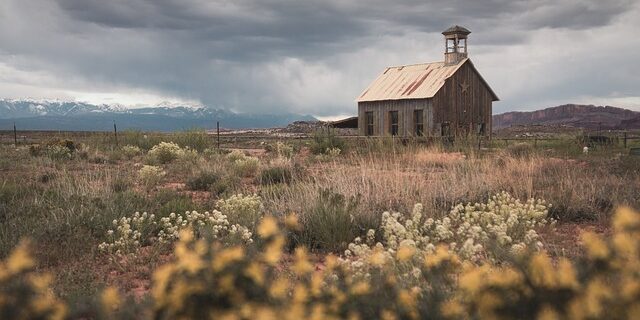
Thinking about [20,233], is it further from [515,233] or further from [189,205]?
[515,233]

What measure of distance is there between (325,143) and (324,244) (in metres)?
15.4

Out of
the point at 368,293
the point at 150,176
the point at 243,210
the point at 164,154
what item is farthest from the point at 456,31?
the point at 368,293

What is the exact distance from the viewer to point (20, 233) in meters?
6.60

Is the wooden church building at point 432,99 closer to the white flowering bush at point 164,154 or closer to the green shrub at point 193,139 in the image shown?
the green shrub at point 193,139

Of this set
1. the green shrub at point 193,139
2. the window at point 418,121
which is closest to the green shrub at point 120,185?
the green shrub at point 193,139

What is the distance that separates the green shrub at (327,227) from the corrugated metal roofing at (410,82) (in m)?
23.1

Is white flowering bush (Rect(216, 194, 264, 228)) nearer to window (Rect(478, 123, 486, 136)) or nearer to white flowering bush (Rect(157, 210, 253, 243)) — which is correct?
white flowering bush (Rect(157, 210, 253, 243))

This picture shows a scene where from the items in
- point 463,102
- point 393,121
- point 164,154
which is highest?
point 463,102

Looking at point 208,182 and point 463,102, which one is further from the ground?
point 463,102

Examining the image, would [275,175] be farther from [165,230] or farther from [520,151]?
[520,151]

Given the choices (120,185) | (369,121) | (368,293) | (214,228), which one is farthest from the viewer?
(369,121)

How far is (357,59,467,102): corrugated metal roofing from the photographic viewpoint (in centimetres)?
2997

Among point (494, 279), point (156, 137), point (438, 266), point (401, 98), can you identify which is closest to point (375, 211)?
point (438, 266)

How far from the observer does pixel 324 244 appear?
643 centimetres
